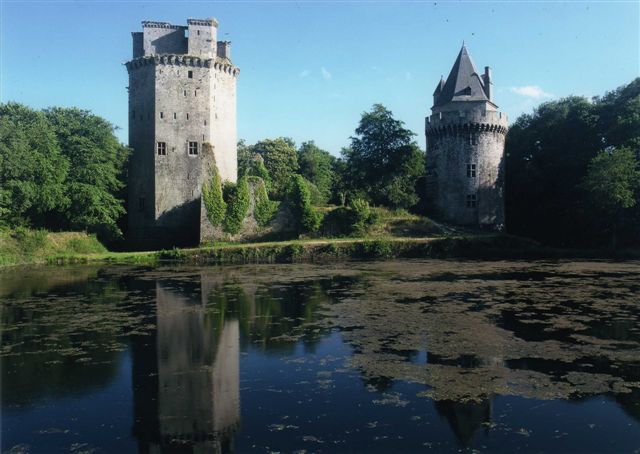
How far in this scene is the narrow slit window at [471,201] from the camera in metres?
38.4

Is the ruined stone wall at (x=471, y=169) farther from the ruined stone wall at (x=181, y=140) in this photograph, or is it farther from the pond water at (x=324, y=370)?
the pond water at (x=324, y=370)

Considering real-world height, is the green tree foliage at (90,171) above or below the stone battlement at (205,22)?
below

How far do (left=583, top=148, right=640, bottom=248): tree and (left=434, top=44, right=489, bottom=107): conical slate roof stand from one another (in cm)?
937

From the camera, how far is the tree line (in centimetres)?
3058

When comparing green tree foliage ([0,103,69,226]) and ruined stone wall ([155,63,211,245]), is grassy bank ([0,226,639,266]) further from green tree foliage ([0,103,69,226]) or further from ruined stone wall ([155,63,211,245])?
ruined stone wall ([155,63,211,245])

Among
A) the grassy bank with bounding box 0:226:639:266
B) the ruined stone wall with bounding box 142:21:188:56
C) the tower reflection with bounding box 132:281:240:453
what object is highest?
the ruined stone wall with bounding box 142:21:188:56

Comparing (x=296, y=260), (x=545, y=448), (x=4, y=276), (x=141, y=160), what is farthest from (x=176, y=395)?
(x=141, y=160)

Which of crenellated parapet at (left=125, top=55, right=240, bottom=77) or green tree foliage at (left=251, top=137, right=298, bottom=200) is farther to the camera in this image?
green tree foliage at (left=251, top=137, right=298, bottom=200)

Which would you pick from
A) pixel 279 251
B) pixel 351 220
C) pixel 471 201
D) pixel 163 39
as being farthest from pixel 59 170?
pixel 471 201

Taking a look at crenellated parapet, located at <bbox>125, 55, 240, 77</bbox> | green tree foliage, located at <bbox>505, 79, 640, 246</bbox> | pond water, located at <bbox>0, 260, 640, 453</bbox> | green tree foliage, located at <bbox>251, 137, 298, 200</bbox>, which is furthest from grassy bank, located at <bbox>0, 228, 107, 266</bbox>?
green tree foliage, located at <bbox>505, 79, 640, 246</bbox>

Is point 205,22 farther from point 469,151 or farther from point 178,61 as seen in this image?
point 469,151

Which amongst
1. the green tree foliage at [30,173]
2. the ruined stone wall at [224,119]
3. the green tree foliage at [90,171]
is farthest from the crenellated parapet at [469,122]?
the green tree foliage at [30,173]

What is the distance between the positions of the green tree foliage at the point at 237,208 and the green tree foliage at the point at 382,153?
8.46m

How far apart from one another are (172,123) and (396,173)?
1603 cm
